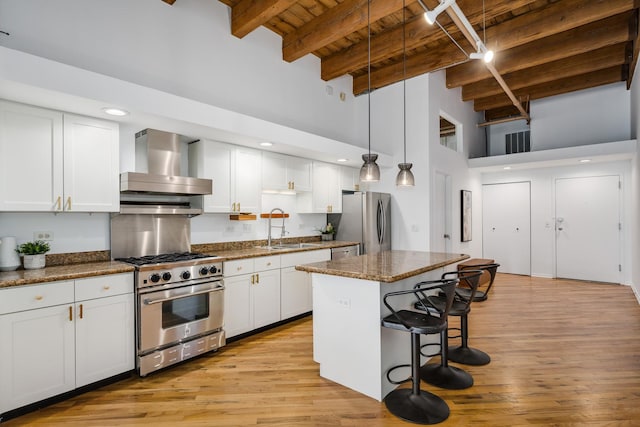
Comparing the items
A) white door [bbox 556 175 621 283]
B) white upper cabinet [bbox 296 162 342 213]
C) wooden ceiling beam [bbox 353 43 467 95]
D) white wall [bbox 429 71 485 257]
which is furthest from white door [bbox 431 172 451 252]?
white door [bbox 556 175 621 283]

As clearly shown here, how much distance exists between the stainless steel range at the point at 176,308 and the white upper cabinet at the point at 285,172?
1419mm

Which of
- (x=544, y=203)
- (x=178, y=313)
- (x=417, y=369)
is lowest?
(x=417, y=369)

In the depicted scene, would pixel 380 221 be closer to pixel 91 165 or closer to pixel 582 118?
pixel 91 165

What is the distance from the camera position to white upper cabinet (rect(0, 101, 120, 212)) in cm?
254

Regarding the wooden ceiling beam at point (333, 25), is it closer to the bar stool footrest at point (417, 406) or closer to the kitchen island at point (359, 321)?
the kitchen island at point (359, 321)

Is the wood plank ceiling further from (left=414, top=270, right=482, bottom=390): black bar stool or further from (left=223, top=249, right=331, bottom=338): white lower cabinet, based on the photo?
(left=223, top=249, right=331, bottom=338): white lower cabinet

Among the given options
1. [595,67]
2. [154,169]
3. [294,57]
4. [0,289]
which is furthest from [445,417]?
[595,67]

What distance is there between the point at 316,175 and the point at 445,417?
359cm

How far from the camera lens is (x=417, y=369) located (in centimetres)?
242

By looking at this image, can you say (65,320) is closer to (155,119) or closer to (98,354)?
(98,354)

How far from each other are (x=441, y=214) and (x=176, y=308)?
4734 millimetres

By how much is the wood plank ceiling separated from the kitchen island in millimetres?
2307

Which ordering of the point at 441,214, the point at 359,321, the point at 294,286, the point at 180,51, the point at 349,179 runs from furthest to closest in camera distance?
1. the point at 441,214
2. the point at 349,179
3. the point at 294,286
4. the point at 180,51
5. the point at 359,321

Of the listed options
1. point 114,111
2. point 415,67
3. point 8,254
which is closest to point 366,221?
point 415,67
